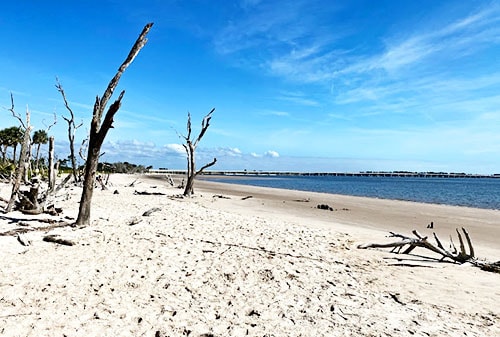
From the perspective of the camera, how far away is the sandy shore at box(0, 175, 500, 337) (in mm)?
4258

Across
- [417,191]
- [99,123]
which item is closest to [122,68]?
[99,123]

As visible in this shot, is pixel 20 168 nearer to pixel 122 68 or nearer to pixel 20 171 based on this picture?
pixel 20 171

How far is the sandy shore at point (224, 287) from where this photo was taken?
14.0 ft

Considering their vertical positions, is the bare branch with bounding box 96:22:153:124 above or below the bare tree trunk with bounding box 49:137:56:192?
above

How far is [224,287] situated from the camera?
17.9 feet

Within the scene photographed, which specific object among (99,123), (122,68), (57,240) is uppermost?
(122,68)

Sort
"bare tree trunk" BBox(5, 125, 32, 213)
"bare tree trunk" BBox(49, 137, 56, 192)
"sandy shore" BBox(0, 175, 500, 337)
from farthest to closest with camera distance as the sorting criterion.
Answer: "bare tree trunk" BBox(49, 137, 56, 192) < "bare tree trunk" BBox(5, 125, 32, 213) < "sandy shore" BBox(0, 175, 500, 337)

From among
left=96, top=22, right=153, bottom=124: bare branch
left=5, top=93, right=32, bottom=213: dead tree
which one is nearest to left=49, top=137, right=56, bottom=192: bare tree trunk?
left=5, top=93, right=32, bottom=213: dead tree

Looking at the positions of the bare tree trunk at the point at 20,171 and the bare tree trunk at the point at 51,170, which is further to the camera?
the bare tree trunk at the point at 51,170

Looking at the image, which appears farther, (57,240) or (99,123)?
(99,123)

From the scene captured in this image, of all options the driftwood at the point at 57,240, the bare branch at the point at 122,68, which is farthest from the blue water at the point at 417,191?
the driftwood at the point at 57,240

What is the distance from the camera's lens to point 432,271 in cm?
684

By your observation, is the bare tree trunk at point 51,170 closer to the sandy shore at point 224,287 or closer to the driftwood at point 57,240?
the sandy shore at point 224,287

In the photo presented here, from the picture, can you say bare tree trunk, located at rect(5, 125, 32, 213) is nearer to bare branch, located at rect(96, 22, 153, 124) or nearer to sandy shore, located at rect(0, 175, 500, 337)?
sandy shore, located at rect(0, 175, 500, 337)
